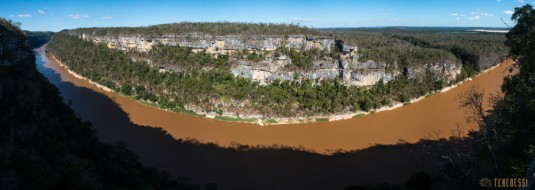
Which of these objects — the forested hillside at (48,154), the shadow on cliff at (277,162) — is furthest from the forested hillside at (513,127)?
the forested hillside at (48,154)

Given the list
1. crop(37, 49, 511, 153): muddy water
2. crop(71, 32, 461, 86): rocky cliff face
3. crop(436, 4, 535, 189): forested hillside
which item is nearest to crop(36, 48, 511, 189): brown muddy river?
crop(37, 49, 511, 153): muddy water

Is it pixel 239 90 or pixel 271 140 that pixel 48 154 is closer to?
pixel 271 140

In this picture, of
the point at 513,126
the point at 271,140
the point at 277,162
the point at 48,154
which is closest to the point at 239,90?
the point at 271,140

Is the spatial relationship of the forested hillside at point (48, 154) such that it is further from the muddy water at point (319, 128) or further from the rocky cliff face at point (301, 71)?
the rocky cliff face at point (301, 71)

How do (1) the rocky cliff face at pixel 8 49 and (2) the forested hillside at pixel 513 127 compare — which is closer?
(2) the forested hillside at pixel 513 127

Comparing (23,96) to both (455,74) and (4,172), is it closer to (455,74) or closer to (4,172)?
(4,172)

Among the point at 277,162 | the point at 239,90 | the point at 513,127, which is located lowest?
the point at 277,162
